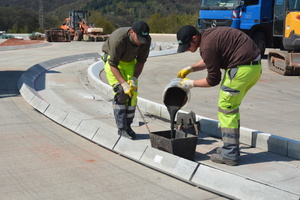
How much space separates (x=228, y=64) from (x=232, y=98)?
42 centimetres

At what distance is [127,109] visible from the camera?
721 cm

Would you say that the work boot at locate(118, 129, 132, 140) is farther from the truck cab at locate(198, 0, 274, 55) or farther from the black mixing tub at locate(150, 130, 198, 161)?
the truck cab at locate(198, 0, 274, 55)

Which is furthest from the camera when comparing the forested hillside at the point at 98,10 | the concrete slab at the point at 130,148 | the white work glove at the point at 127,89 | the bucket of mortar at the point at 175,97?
the forested hillside at the point at 98,10

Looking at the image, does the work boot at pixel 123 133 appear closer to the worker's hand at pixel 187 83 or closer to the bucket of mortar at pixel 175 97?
the bucket of mortar at pixel 175 97

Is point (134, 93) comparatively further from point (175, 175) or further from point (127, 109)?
point (175, 175)

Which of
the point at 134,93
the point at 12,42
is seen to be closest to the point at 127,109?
the point at 134,93

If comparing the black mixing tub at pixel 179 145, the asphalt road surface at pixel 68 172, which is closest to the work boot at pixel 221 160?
the black mixing tub at pixel 179 145

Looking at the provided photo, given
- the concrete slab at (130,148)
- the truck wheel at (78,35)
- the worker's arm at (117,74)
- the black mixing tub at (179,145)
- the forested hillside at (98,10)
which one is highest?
the worker's arm at (117,74)

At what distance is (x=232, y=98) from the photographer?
5.73 m

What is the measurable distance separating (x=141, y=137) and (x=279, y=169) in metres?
2.34

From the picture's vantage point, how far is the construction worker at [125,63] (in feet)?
21.9

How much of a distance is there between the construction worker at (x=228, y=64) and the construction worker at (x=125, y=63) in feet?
3.50

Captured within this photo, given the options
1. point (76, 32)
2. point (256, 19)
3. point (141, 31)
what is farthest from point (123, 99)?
point (76, 32)

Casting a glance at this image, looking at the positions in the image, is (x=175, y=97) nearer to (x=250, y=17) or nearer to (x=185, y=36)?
(x=185, y=36)
